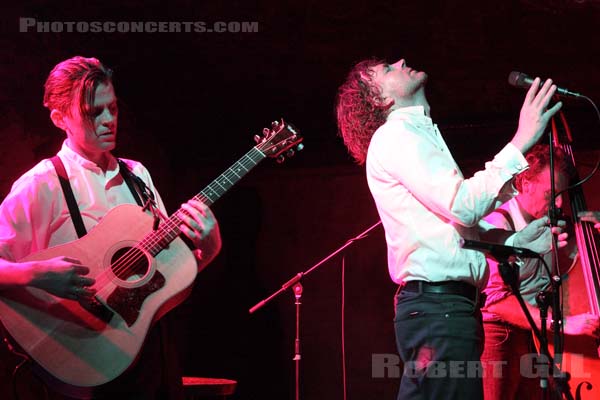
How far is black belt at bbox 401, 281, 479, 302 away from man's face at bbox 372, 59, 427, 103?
868 millimetres

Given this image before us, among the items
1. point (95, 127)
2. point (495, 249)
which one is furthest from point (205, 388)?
point (495, 249)

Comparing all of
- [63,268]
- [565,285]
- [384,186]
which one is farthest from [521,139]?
[63,268]

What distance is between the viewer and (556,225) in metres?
2.55

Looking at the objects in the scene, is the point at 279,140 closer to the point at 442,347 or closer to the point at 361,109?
the point at 361,109

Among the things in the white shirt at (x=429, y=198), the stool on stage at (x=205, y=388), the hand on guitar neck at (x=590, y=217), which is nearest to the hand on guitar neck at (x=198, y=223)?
the white shirt at (x=429, y=198)

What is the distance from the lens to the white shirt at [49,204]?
277cm

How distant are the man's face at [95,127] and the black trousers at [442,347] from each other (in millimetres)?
1533

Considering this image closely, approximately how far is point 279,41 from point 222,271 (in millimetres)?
2238

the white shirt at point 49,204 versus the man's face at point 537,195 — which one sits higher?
the man's face at point 537,195

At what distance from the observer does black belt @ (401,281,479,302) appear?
2414 mm

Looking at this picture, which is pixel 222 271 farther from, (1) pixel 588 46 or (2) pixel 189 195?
(1) pixel 588 46

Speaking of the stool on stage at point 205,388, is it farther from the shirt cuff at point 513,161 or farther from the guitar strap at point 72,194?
the shirt cuff at point 513,161

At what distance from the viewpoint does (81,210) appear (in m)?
2.88

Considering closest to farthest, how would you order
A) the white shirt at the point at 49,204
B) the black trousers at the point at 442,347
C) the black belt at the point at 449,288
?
the black trousers at the point at 442,347 < the black belt at the point at 449,288 < the white shirt at the point at 49,204
